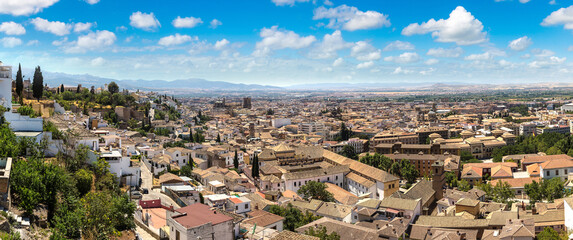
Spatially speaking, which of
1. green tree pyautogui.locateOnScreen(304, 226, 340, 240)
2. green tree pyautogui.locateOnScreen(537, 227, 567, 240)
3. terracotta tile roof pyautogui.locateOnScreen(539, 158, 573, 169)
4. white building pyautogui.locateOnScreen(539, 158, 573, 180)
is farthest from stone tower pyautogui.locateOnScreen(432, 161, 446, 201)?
green tree pyautogui.locateOnScreen(304, 226, 340, 240)

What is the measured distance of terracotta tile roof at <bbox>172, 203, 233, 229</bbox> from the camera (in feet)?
41.2

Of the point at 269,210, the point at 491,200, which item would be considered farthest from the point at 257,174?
the point at 491,200

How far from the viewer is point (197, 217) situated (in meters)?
13.1

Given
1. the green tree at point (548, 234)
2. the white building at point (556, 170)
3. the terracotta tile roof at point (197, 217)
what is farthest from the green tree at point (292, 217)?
the white building at point (556, 170)

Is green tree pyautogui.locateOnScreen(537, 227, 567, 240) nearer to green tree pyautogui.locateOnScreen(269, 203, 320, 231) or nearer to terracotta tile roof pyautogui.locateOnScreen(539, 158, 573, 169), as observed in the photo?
green tree pyautogui.locateOnScreen(269, 203, 320, 231)

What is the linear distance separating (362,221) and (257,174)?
34.5 ft

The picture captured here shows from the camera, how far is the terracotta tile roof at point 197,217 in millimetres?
12547

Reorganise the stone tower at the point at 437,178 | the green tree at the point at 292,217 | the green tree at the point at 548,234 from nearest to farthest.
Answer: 1. the green tree at the point at 548,234
2. the green tree at the point at 292,217
3. the stone tower at the point at 437,178

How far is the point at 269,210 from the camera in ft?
67.5

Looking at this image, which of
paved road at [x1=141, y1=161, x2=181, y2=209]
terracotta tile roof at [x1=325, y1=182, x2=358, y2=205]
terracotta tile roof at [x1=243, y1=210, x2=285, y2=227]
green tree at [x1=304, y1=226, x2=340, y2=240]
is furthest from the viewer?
terracotta tile roof at [x1=325, y1=182, x2=358, y2=205]

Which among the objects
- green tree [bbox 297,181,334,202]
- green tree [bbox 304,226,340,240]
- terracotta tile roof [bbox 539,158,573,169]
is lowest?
green tree [bbox 297,181,334,202]

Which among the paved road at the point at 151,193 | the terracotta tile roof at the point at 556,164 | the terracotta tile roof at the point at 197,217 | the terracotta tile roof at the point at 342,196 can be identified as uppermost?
the terracotta tile roof at the point at 197,217

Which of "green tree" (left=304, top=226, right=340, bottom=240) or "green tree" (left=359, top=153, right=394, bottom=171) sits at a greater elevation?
"green tree" (left=304, top=226, right=340, bottom=240)

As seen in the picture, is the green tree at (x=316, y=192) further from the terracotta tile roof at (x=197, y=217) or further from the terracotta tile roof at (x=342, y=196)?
the terracotta tile roof at (x=197, y=217)
